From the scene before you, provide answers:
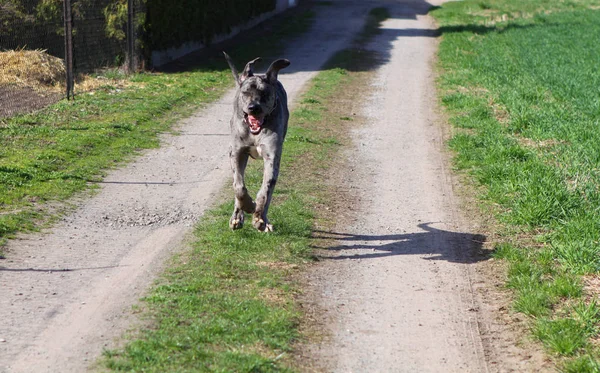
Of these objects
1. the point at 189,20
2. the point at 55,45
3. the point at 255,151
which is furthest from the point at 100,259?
the point at 189,20

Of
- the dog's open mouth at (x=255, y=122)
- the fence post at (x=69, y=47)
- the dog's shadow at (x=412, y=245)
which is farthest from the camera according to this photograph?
the fence post at (x=69, y=47)

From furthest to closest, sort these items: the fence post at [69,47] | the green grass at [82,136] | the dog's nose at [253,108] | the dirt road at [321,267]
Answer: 1. the fence post at [69,47]
2. the green grass at [82,136]
3. the dog's nose at [253,108]
4. the dirt road at [321,267]

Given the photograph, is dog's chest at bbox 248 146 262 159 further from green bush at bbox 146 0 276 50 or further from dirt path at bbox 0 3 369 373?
green bush at bbox 146 0 276 50

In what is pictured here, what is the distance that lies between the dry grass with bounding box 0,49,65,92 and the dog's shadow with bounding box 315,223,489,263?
10.3 meters

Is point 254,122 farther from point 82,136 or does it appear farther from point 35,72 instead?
point 35,72

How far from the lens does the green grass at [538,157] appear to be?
272 inches

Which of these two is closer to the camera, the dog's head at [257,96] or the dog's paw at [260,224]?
the dog's head at [257,96]

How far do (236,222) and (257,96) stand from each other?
1.33 metres

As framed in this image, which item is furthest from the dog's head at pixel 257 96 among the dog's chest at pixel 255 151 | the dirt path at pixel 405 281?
the dirt path at pixel 405 281

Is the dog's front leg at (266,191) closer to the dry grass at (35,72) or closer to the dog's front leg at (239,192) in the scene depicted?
the dog's front leg at (239,192)

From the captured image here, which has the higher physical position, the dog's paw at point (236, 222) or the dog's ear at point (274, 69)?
the dog's ear at point (274, 69)

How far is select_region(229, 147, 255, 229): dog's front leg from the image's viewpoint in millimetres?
8070

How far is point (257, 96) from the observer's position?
306 inches

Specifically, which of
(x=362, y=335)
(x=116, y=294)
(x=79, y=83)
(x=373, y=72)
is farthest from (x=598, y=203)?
(x=373, y=72)
